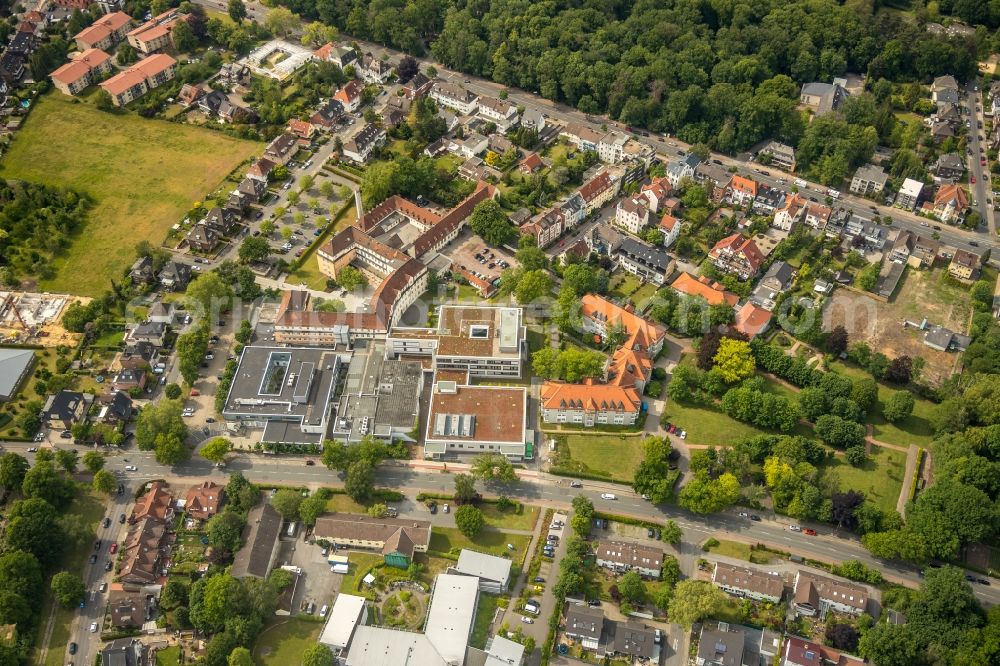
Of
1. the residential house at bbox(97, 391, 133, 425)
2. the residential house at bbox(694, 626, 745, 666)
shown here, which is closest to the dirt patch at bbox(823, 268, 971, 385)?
the residential house at bbox(694, 626, 745, 666)

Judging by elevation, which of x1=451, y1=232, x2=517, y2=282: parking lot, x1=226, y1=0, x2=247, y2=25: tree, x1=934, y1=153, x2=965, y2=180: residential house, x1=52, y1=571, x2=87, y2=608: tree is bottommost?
x1=52, y1=571, x2=87, y2=608: tree

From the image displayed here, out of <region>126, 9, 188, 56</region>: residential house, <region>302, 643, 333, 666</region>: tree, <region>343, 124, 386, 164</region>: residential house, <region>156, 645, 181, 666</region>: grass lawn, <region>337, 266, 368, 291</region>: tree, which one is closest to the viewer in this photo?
<region>302, 643, 333, 666</region>: tree

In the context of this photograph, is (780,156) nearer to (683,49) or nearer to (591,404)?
(683,49)

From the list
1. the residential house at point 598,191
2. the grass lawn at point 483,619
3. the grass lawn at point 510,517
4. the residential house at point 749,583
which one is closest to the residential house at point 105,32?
the residential house at point 598,191

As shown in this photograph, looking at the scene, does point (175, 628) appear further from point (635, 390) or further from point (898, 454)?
point (898, 454)

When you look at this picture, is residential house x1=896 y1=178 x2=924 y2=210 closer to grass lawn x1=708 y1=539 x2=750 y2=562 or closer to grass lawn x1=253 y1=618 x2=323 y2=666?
grass lawn x1=708 y1=539 x2=750 y2=562

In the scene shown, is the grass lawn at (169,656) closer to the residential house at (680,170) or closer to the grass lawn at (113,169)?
the grass lawn at (113,169)

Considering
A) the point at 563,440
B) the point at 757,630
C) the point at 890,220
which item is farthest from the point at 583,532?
the point at 890,220
